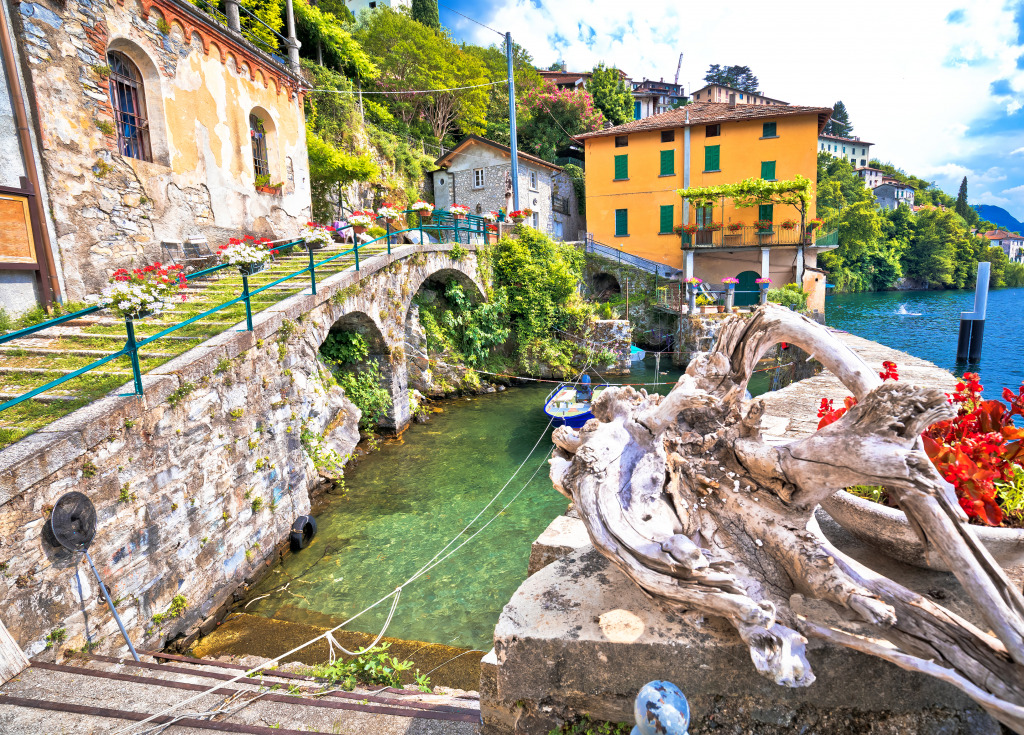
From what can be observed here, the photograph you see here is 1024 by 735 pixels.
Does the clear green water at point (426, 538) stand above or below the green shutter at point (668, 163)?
below

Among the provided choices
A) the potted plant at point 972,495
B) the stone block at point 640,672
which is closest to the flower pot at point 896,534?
the potted plant at point 972,495

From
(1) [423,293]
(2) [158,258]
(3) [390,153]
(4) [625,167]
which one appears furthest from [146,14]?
(4) [625,167]

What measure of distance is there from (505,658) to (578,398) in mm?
10658

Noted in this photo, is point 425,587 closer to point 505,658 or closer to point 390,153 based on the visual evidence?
point 505,658

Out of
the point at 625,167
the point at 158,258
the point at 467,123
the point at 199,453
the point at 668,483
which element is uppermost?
the point at 467,123

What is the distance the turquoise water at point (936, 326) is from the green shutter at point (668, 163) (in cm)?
1124

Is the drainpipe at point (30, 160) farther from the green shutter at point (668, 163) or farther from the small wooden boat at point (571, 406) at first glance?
the green shutter at point (668, 163)

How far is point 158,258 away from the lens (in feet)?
30.5

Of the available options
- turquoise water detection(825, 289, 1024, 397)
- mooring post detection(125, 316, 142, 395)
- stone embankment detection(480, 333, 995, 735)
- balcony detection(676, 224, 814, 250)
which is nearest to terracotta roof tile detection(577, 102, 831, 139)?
balcony detection(676, 224, 814, 250)

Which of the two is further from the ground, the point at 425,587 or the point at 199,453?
the point at 199,453

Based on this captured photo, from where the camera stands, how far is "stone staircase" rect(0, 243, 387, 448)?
4.72m

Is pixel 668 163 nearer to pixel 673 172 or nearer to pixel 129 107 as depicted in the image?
pixel 673 172

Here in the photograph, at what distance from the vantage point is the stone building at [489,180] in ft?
82.5

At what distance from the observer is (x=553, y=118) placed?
3111cm
